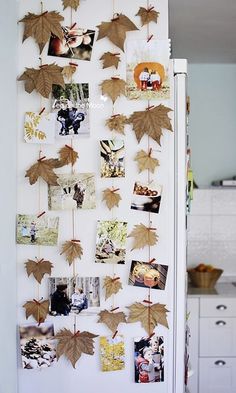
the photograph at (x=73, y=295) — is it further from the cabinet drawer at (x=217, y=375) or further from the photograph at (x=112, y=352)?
the cabinet drawer at (x=217, y=375)

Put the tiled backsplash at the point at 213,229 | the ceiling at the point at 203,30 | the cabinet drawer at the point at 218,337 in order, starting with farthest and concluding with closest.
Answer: the tiled backsplash at the point at 213,229, the cabinet drawer at the point at 218,337, the ceiling at the point at 203,30

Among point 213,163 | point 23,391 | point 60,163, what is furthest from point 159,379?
point 213,163

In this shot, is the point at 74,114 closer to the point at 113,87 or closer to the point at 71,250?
the point at 113,87

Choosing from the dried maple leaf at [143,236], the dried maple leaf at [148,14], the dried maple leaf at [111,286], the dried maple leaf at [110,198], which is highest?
the dried maple leaf at [148,14]

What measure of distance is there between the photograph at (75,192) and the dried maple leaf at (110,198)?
0.16ft

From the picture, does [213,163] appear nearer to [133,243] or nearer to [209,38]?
[209,38]

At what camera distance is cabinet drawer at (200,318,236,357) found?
2809 mm

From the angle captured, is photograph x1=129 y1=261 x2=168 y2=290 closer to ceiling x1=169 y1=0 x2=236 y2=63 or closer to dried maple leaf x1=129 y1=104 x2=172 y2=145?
dried maple leaf x1=129 y1=104 x2=172 y2=145

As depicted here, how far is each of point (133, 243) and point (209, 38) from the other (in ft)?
5.44

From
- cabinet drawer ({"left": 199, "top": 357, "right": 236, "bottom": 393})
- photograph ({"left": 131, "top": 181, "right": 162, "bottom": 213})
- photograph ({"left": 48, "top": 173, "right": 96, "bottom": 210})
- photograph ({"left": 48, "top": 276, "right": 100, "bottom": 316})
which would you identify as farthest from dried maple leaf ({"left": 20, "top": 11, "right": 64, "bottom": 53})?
cabinet drawer ({"left": 199, "top": 357, "right": 236, "bottom": 393})

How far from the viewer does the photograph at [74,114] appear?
1605 mm

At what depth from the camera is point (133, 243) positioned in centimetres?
161

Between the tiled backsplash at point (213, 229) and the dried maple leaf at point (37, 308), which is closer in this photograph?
the dried maple leaf at point (37, 308)

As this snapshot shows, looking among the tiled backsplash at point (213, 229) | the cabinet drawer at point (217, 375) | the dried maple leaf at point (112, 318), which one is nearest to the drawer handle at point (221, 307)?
the cabinet drawer at point (217, 375)
